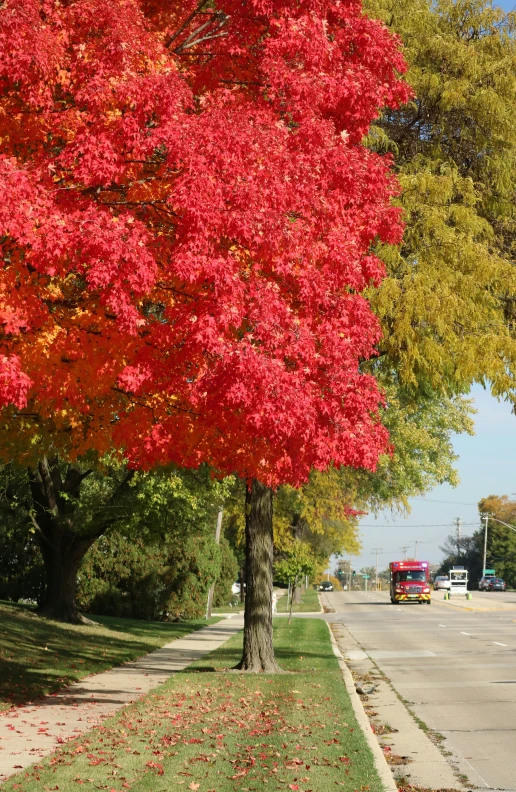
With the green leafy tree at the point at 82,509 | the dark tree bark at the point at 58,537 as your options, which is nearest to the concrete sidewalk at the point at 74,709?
the green leafy tree at the point at 82,509

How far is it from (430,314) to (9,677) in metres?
9.17

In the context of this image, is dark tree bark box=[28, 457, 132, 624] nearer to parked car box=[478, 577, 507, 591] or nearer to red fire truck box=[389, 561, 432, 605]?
red fire truck box=[389, 561, 432, 605]

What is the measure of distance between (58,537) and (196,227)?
74.4 feet

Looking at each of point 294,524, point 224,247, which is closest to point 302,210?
point 224,247

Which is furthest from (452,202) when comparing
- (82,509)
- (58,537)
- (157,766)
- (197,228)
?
(58,537)

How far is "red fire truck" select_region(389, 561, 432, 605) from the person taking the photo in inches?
2552

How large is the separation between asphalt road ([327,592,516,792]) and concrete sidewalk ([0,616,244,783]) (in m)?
4.26

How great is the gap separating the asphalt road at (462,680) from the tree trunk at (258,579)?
8.20 feet

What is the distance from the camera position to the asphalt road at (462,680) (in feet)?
36.2

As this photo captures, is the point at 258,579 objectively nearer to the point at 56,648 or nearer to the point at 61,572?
the point at 56,648

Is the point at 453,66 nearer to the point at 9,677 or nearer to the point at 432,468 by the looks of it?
the point at 9,677

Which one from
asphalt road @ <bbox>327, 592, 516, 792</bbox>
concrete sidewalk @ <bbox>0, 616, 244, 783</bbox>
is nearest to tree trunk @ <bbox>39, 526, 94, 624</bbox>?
concrete sidewalk @ <bbox>0, 616, 244, 783</bbox>

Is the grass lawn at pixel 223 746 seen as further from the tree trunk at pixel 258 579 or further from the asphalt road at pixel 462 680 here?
the tree trunk at pixel 258 579

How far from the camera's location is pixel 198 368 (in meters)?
9.84
